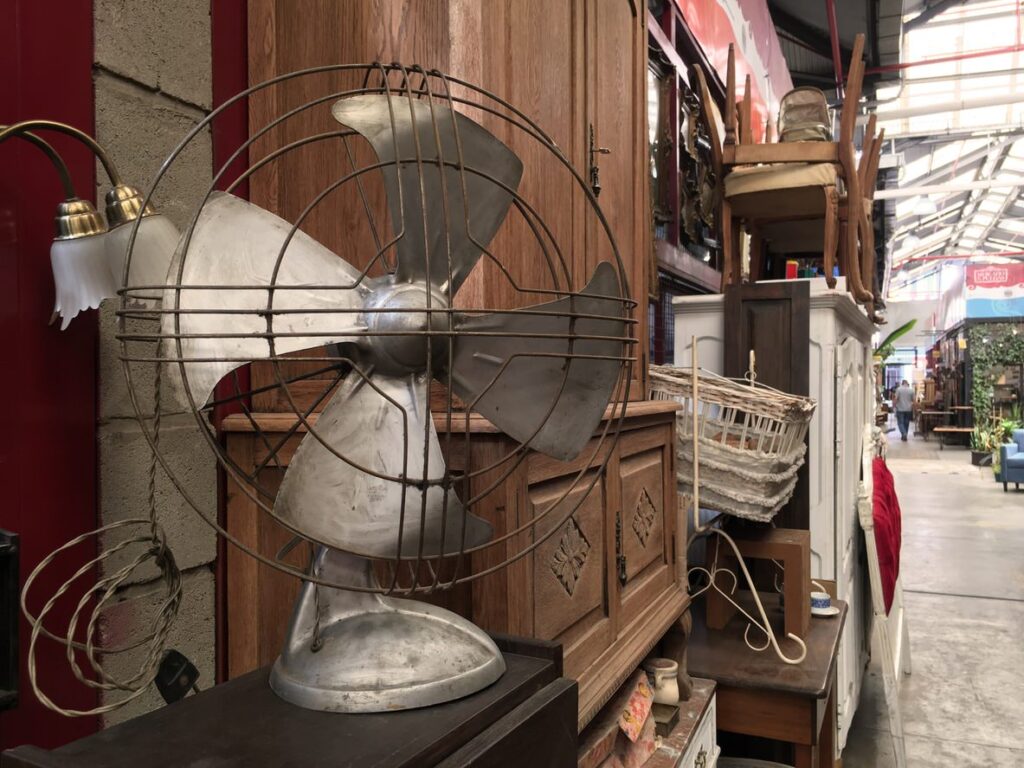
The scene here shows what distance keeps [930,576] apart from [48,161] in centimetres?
674

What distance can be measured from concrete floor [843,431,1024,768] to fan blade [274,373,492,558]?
3.25 meters

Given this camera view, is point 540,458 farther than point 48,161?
Yes

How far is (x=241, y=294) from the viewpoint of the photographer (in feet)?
2.79

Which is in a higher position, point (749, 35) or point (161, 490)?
point (749, 35)

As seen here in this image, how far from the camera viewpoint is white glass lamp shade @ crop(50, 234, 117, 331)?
0.98 metres

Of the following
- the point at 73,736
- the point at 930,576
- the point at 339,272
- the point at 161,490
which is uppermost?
the point at 339,272

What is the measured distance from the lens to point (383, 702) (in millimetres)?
861

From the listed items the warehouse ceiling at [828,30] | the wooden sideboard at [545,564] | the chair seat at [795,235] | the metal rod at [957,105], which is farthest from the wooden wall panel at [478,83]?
the metal rod at [957,105]

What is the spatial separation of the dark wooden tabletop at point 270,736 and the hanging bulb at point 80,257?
51 cm

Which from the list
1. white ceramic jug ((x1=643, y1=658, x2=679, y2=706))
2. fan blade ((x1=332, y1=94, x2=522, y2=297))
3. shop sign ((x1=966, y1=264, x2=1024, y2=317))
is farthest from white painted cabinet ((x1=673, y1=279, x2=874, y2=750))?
shop sign ((x1=966, y1=264, x2=1024, y2=317))

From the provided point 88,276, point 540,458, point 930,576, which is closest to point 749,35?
point 930,576

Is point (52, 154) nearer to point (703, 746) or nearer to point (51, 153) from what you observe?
point (51, 153)

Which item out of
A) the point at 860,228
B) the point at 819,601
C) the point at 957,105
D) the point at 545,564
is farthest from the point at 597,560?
the point at 957,105

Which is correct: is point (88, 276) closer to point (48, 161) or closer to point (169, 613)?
point (48, 161)
